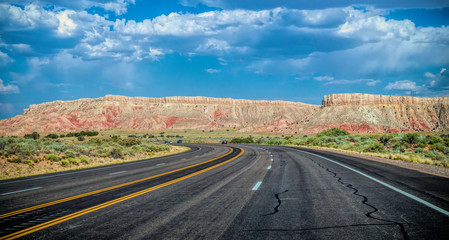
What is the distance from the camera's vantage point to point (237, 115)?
143125 mm

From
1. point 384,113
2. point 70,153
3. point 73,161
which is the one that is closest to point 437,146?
point 73,161

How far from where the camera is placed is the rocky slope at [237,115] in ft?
337

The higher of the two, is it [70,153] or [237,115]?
[237,115]

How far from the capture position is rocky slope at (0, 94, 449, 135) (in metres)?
103

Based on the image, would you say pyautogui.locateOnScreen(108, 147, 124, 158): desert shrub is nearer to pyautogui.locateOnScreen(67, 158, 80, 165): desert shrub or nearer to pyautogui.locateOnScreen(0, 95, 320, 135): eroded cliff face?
pyautogui.locateOnScreen(67, 158, 80, 165): desert shrub

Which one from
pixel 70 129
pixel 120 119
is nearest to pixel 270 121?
pixel 120 119

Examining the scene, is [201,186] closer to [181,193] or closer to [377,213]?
[181,193]

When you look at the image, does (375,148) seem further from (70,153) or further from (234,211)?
(234,211)

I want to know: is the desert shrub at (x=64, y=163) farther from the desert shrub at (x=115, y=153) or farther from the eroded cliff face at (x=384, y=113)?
the eroded cliff face at (x=384, y=113)

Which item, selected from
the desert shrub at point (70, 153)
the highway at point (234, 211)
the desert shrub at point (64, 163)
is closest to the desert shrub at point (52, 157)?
the desert shrub at point (64, 163)

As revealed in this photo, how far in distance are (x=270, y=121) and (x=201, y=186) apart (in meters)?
124

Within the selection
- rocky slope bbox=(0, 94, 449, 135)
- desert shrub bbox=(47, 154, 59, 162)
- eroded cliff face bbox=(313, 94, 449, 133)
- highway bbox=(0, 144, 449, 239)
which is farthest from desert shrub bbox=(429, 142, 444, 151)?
rocky slope bbox=(0, 94, 449, 135)

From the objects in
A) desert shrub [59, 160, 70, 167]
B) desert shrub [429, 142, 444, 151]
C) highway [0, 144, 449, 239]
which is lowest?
desert shrub [59, 160, 70, 167]

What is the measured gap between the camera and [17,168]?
17.2m
